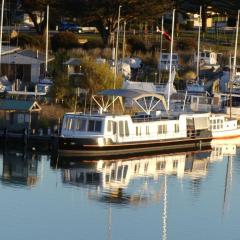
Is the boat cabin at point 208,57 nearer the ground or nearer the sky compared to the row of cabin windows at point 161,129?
nearer the sky

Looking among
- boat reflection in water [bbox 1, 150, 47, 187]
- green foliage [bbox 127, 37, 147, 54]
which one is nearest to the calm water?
boat reflection in water [bbox 1, 150, 47, 187]

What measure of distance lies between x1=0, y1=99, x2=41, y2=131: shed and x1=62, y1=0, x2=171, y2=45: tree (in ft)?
106

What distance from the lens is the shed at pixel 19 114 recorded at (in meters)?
60.0

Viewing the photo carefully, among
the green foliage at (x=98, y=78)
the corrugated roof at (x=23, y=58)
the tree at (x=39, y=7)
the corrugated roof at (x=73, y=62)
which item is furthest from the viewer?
the tree at (x=39, y=7)

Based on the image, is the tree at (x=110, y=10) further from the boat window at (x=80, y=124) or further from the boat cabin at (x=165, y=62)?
the boat window at (x=80, y=124)

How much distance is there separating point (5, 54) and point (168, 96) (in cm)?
1988

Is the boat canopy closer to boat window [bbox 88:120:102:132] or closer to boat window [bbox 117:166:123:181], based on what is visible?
boat window [bbox 88:120:102:132]

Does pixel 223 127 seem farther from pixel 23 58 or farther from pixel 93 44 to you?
pixel 93 44

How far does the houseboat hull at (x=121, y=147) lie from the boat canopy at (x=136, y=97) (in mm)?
→ 2177

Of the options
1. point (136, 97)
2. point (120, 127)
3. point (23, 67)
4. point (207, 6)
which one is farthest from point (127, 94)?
point (207, 6)

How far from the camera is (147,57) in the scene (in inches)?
3492

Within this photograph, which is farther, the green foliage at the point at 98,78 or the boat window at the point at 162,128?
the green foliage at the point at 98,78

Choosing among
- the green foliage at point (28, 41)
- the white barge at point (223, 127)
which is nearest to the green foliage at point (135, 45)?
the green foliage at point (28, 41)

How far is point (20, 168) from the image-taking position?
54.7m
